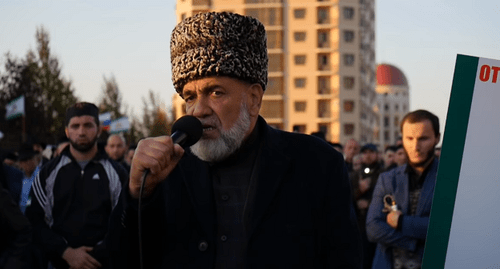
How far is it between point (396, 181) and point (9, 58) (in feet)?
135

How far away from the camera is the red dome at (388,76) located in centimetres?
18050

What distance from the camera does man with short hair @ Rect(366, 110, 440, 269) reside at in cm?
629

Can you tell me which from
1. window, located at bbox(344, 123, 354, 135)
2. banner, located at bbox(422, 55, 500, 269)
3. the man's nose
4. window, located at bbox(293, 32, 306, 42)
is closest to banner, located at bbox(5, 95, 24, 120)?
banner, located at bbox(422, 55, 500, 269)

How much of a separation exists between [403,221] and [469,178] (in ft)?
8.48

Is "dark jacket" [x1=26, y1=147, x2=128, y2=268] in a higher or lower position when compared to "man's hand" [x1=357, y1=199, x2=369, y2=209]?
higher

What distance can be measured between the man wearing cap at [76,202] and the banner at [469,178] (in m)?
3.89

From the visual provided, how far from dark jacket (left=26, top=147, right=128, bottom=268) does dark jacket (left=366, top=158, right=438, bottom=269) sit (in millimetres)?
2313

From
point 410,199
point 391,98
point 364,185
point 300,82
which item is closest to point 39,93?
point 364,185

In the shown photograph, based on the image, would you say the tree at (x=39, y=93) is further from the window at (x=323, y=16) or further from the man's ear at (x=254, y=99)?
the window at (x=323, y=16)

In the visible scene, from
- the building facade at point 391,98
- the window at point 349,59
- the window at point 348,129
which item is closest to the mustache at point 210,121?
the window at point 348,129

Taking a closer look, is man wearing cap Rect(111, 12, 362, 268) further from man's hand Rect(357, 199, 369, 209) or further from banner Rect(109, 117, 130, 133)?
banner Rect(109, 117, 130, 133)

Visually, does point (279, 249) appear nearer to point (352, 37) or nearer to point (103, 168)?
point (103, 168)

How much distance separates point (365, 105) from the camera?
3718 inches

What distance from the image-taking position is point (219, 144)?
317 cm
